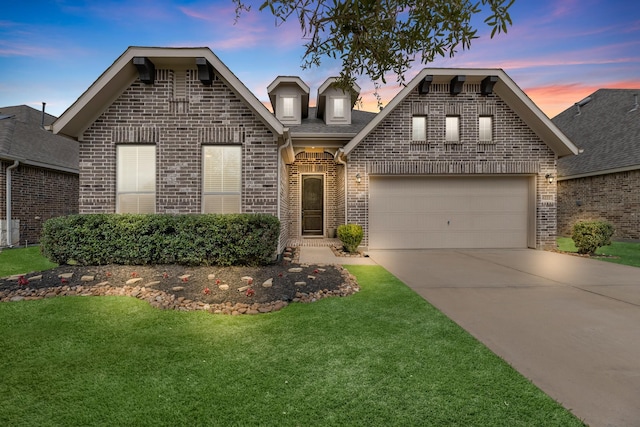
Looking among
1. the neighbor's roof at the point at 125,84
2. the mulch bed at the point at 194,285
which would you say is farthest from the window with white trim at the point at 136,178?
the mulch bed at the point at 194,285

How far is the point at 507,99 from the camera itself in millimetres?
11031

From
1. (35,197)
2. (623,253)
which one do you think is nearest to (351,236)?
(623,253)

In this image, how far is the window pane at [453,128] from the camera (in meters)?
11.3

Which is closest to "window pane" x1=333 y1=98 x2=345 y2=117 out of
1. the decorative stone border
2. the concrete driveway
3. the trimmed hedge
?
the concrete driveway

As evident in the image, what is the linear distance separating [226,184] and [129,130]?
110 inches

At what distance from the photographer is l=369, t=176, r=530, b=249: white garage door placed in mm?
11328

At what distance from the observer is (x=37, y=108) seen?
642 inches

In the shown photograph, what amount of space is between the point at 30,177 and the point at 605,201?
80.8 ft

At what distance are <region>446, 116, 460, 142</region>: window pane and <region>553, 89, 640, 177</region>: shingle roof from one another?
8.30 metres

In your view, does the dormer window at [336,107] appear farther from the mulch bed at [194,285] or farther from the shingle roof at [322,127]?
the mulch bed at [194,285]

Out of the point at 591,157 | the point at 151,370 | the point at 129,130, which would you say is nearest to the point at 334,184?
the point at 129,130

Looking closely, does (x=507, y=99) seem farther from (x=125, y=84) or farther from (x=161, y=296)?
(x=161, y=296)

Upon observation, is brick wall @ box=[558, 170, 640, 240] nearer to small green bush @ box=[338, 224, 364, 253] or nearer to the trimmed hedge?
small green bush @ box=[338, 224, 364, 253]

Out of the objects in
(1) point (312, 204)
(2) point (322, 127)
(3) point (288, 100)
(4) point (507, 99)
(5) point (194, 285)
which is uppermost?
(3) point (288, 100)
